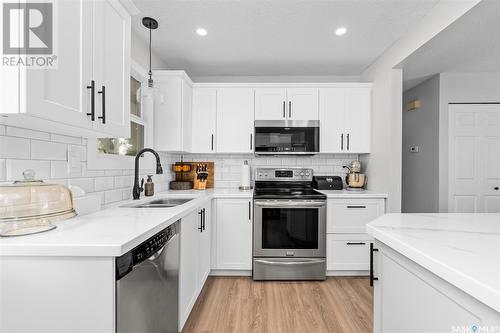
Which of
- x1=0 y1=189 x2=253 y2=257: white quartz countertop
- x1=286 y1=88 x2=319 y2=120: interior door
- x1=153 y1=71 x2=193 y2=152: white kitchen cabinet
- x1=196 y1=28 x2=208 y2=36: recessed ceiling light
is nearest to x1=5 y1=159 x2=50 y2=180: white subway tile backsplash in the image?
x1=0 y1=189 x2=253 y2=257: white quartz countertop

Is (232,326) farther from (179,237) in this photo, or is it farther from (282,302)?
(179,237)

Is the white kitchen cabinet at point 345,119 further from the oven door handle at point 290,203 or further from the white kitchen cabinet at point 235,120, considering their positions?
the white kitchen cabinet at point 235,120

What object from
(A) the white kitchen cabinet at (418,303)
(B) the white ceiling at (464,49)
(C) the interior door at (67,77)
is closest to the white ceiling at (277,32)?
(B) the white ceiling at (464,49)

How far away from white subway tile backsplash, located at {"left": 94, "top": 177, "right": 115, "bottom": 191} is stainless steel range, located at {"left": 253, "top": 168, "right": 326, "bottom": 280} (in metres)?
1.36

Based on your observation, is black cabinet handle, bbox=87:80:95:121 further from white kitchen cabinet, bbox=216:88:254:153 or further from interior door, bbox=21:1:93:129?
white kitchen cabinet, bbox=216:88:254:153

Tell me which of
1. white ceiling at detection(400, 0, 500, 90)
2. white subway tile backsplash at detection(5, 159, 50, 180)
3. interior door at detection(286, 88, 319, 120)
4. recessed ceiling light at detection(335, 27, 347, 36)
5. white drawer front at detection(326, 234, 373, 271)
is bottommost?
white drawer front at detection(326, 234, 373, 271)

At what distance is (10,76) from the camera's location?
0.86 m

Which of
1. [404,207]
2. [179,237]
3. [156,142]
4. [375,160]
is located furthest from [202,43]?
[404,207]

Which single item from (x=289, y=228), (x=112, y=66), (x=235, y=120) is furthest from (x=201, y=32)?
(x=289, y=228)

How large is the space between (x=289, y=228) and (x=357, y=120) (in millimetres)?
1583

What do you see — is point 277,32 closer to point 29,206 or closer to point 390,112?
point 390,112

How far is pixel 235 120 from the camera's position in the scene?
3.06 m

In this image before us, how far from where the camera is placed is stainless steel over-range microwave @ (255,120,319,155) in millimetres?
3008

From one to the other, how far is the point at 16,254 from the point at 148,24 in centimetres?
207
